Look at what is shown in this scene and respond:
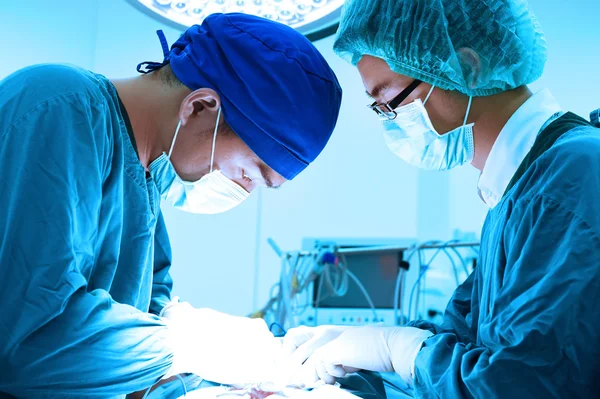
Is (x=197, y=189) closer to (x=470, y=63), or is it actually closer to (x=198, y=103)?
(x=198, y=103)

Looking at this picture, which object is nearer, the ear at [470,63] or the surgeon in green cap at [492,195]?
the surgeon in green cap at [492,195]

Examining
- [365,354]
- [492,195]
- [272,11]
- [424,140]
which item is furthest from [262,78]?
[365,354]

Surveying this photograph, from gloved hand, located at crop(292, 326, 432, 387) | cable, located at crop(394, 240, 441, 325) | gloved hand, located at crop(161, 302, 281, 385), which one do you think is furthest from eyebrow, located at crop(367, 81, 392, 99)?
cable, located at crop(394, 240, 441, 325)

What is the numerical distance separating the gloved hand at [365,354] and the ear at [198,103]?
698mm

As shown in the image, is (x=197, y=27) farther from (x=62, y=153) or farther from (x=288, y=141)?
(x=62, y=153)

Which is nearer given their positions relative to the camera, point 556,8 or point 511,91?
point 511,91

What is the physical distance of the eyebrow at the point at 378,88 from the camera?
1.30 m

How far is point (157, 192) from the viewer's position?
1267 millimetres

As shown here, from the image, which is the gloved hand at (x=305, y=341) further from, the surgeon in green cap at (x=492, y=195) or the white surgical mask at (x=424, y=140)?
the white surgical mask at (x=424, y=140)

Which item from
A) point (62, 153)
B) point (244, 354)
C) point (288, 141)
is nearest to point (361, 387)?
point (244, 354)

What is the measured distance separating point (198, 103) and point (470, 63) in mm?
652

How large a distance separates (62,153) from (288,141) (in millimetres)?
517

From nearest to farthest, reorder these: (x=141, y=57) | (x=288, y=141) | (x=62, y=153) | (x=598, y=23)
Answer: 1. (x=62, y=153)
2. (x=288, y=141)
3. (x=598, y=23)
4. (x=141, y=57)

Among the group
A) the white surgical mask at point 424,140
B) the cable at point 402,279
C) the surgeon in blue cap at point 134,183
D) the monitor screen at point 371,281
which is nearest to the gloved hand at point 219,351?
the surgeon in blue cap at point 134,183
